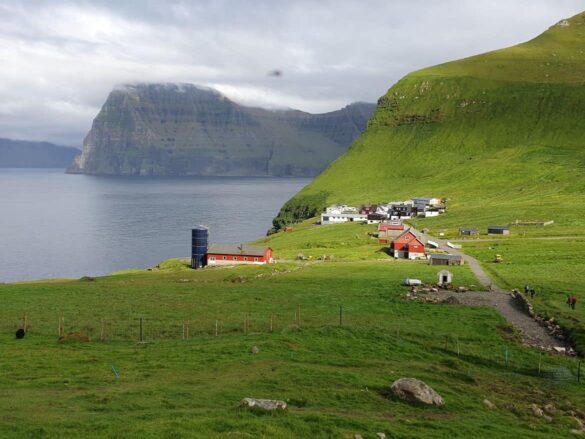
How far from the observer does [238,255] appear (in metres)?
105

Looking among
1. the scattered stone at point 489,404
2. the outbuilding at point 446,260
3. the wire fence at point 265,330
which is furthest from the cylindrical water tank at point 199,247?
the scattered stone at point 489,404

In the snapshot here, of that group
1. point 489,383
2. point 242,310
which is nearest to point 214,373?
point 489,383

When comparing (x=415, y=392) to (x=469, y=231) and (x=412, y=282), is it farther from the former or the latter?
(x=469, y=231)

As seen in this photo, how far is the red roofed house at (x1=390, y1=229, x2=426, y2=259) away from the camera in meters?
104

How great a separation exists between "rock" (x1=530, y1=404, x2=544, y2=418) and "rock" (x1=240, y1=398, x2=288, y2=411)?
1239 cm

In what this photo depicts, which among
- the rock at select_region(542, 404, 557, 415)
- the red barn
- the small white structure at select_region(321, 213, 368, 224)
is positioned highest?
the small white structure at select_region(321, 213, 368, 224)

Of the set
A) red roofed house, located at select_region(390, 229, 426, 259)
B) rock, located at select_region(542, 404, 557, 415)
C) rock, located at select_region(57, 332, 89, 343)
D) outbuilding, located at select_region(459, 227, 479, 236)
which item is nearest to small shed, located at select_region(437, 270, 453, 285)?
red roofed house, located at select_region(390, 229, 426, 259)

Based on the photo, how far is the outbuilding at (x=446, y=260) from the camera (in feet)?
294

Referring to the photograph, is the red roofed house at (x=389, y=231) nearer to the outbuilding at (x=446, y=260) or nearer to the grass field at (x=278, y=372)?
the outbuilding at (x=446, y=260)

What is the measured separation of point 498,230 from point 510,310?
65974 mm

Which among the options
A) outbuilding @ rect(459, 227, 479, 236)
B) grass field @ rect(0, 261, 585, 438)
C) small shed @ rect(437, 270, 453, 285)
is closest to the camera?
grass field @ rect(0, 261, 585, 438)

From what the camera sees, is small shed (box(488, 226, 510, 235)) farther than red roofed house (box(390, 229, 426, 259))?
Yes

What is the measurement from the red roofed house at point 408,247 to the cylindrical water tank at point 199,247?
32538mm

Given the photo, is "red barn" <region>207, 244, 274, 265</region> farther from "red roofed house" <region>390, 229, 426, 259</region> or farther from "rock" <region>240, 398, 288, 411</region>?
"rock" <region>240, 398, 288, 411</region>
